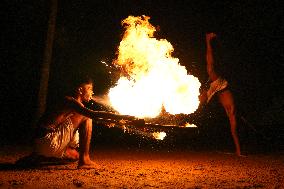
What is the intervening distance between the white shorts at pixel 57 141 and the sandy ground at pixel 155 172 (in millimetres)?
313

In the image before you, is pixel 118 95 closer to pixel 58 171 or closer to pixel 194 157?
pixel 58 171

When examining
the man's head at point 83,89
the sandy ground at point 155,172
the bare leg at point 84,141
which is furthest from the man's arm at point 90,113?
the sandy ground at point 155,172

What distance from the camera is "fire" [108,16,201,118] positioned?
325 inches

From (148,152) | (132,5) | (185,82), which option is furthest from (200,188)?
(132,5)

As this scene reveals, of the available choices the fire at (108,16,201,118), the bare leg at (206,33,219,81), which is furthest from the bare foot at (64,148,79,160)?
the bare leg at (206,33,219,81)

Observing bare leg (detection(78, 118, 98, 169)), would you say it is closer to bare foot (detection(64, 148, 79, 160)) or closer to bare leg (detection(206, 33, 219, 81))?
bare foot (detection(64, 148, 79, 160))

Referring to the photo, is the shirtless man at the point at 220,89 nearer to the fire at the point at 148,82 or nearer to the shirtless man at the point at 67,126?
the fire at the point at 148,82

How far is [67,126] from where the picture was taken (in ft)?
24.3

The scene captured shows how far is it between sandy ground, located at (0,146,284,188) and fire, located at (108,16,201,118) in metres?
1.11

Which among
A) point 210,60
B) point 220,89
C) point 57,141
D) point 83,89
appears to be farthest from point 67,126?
point 210,60

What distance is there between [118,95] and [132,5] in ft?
30.8

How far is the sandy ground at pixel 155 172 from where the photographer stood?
632cm

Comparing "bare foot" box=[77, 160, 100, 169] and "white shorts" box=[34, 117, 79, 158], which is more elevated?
"white shorts" box=[34, 117, 79, 158]

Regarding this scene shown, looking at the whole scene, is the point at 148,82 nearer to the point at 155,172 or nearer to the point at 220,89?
the point at 155,172
